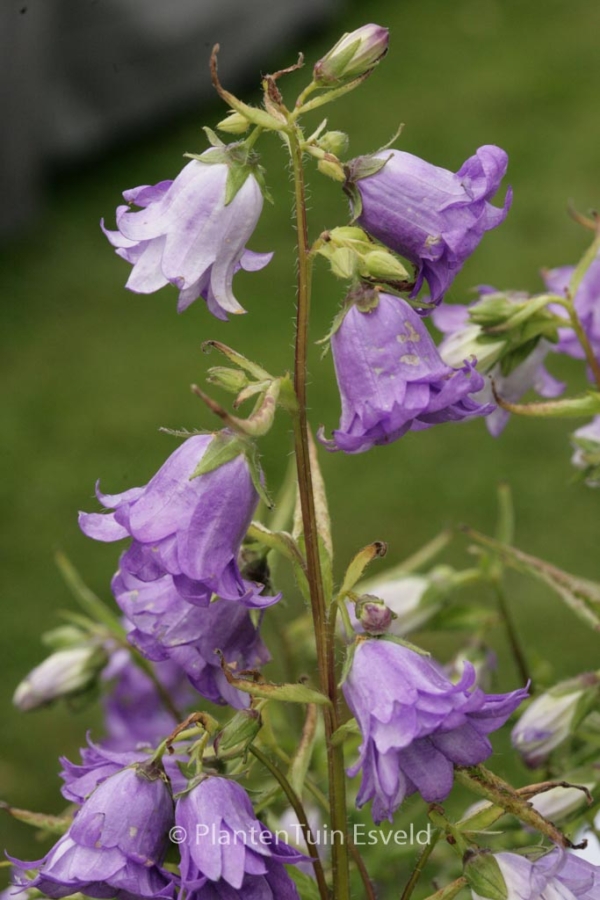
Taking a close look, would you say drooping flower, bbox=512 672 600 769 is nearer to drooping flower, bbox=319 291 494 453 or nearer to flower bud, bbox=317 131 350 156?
drooping flower, bbox=319 291 494 453

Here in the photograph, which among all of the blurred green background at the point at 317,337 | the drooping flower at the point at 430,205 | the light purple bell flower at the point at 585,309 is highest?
the drooping flower at the point at 430,205

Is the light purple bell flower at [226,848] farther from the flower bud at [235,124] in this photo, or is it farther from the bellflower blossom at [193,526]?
the flower bud at [235,124]

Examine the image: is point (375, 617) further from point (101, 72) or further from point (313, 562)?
point (101, 72)

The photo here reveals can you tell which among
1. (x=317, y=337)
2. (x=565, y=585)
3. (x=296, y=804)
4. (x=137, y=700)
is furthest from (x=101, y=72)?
(x=296, y=804)

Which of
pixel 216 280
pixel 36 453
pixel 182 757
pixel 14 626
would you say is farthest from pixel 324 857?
pixel 36 453

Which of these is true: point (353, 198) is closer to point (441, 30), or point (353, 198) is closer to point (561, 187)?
point (561, 187)

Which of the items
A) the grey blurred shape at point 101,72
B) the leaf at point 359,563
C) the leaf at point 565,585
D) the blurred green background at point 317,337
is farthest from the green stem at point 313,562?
the grey blurred shape at point 101,72
